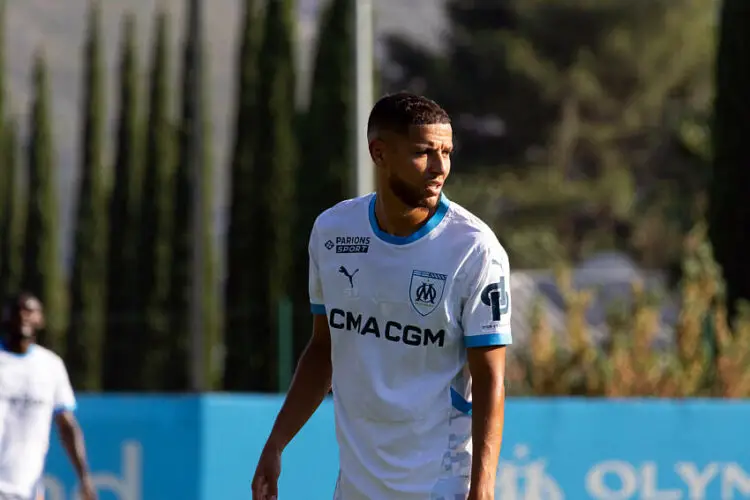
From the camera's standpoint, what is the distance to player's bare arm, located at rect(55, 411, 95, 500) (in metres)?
9.83

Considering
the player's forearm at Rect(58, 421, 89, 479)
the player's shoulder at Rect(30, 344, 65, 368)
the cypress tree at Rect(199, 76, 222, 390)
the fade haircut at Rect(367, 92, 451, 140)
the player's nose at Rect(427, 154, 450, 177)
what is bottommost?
the cypress tree at Rect(199, 76, 222, 390)

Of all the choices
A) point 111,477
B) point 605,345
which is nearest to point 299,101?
point 605,345

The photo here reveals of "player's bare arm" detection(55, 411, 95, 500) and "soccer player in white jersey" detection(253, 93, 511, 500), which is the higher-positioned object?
"soccer player in white jersey" detection(253, 93, 511, 500)

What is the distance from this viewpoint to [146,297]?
135 ft

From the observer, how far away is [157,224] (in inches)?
1645

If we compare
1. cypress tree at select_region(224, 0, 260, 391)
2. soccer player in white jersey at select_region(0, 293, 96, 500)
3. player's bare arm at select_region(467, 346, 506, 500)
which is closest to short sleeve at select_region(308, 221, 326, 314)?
player's bare arm at select_region(467, 346, 506, 500)

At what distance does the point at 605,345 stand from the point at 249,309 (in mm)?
18476

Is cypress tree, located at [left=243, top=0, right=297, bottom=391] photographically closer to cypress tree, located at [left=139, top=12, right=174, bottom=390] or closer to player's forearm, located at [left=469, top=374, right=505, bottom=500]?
cypress tree, located at [left=139, top=12, right=174, bottom=390]

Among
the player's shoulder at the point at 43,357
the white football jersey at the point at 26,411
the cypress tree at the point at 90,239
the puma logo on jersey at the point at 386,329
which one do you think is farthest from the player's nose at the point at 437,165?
the cypress tree at the point at 90,239

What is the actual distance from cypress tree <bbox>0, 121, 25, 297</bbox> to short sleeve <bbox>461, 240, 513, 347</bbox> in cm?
3996

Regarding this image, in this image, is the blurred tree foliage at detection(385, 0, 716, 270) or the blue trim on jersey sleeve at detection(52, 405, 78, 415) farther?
the blurred tree foliage at detection(385, 0, 716, 270)

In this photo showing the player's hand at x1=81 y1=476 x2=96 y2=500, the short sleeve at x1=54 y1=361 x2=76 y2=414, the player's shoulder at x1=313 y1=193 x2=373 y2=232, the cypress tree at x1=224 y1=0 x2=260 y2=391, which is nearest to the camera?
the player's shoulder at x1=313 y1=193 x2=373 y2=232

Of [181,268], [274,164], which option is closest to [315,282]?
[274,164]

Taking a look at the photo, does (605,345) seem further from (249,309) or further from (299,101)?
(299,101)
